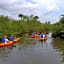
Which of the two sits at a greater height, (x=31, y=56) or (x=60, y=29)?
(x=60, y=29)

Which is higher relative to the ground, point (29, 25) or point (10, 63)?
point (29, 25)

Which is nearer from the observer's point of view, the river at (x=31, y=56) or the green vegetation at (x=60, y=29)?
the river at (x=31, y=56)

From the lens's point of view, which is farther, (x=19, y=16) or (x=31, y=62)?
(x=19, y=16)

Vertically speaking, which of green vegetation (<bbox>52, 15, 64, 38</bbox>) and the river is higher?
green vegetation (<bbox>52, 15, 64, 38</bbox>)

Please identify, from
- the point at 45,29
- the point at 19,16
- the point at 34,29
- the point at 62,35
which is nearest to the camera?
the point at 62,35

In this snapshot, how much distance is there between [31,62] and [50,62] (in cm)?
197

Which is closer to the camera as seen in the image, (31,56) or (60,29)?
(31,56)

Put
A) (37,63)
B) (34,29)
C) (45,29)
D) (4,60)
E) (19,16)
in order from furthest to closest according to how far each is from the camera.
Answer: (19,16) → (45,29) → (34,29) → (4,60) → (37,63)

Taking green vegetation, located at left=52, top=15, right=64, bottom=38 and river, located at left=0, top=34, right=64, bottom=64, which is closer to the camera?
river, located at left=0, top=34, right=64, bottom=64

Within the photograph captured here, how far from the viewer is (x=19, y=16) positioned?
91.1 meters

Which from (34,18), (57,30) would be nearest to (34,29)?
(34,18)

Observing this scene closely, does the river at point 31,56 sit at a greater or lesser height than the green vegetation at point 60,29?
lesser

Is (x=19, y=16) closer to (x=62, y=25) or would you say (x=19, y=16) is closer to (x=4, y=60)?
(x=62, y=25)

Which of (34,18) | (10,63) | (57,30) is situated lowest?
(10,63)
